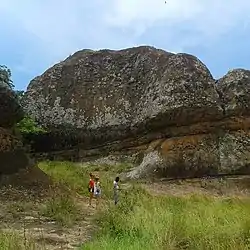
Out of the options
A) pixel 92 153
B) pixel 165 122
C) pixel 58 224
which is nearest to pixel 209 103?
pixel 165 122

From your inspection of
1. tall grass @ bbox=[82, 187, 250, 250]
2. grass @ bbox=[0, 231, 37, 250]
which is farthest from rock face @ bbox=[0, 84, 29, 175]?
grass @ bbox=[0, 231, 37, 250]

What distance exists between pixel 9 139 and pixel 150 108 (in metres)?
11.3

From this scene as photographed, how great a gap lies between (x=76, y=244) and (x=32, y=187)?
212 inches

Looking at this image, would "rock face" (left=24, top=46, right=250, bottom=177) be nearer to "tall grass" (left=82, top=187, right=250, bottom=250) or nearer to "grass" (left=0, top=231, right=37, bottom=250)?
"tall grass" (left=82, top=187, right=250, bottom=250)

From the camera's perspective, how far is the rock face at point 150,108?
22.2 metres

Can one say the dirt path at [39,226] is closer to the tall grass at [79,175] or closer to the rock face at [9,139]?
the rock face at [9,139]

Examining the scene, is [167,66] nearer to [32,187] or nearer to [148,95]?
[148,95]

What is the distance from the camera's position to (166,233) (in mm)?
7523

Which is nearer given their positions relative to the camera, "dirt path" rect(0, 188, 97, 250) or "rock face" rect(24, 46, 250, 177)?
"dirt path" rect(0, 188, 97, 250)

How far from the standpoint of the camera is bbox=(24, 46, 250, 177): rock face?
22203 mm

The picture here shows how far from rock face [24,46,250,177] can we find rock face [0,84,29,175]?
8507mm

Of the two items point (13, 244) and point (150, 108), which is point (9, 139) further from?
point (150, 108)

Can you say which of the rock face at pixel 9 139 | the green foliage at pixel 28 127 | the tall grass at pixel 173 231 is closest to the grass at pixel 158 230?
the tall grass at pixel 173 231

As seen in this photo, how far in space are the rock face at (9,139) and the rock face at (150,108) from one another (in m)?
8.51
